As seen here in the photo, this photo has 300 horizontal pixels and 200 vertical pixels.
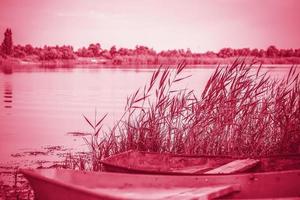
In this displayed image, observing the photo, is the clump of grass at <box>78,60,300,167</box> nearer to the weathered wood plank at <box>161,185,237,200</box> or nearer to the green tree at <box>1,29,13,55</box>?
the weathered wood plank at <box>161,185,237,200</box>

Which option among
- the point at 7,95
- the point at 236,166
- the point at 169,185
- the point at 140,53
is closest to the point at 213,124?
the point at 236,166

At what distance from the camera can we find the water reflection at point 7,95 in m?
7.19

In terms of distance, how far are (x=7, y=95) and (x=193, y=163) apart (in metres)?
6.16

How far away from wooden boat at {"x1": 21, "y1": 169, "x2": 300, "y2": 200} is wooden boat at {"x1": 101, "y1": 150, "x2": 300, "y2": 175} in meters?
0.29

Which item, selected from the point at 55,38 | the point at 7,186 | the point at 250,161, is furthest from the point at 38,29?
the point at 250,161

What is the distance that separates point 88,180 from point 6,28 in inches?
170

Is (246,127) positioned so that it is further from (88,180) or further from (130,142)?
(88,180)

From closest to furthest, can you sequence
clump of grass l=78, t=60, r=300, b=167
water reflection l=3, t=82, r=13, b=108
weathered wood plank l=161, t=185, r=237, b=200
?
weathered wood plank l=161, t=185, r=237, b=200 → clump of grass l=78, t=60, r=300, b=167 → water reflection l=3, t=82, r=13, b=108

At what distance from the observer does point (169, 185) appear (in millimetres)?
2125

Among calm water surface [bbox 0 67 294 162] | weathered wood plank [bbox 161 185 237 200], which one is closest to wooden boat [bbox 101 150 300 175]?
weathered wood plank [bbox 161 185 237 200]

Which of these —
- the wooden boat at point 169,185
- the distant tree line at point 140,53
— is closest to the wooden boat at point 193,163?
the wooden boat at point 169,185

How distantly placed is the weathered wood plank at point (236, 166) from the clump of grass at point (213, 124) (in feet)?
2.25

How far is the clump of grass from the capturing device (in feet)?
10.6

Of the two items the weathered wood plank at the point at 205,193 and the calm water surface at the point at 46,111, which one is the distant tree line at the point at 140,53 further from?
the weathered wood plank at the point at 205,193
